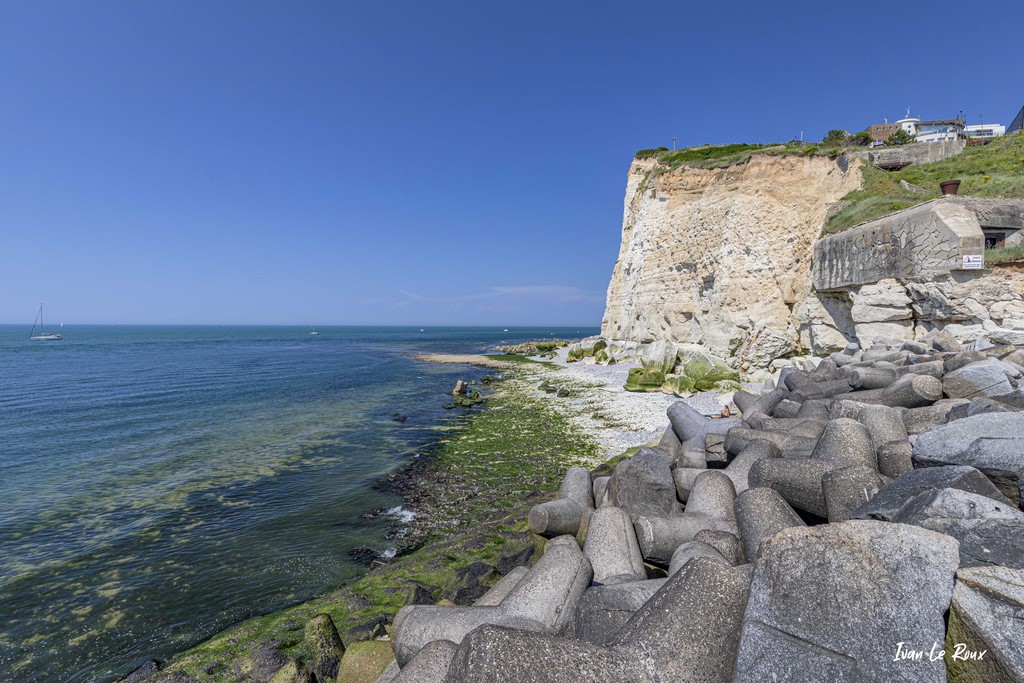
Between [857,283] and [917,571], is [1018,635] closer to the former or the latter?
[917,571]

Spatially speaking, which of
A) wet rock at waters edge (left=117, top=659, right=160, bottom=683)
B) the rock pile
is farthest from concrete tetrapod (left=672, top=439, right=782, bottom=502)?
wet rock at waters edge (left=117, top=659, right=160, bottom=683)

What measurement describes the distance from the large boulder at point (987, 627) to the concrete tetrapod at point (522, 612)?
113 inches

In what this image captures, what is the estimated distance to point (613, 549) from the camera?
579cm

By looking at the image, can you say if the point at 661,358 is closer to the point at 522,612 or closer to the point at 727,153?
the point at 727,153

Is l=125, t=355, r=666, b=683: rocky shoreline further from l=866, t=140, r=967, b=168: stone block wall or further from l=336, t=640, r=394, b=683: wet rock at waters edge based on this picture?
l=866, t=140, r=967, b=168: stone block wall

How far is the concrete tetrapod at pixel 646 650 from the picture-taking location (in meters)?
2.96

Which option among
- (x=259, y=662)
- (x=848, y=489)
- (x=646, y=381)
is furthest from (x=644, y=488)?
(x=646, y=381)

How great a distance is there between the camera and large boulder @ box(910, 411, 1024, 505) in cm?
411

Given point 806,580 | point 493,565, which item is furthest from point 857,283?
point 806,580

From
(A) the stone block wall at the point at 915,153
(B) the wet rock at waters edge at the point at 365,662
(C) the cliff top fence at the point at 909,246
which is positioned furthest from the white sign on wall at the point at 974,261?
(A) the stone block wall at the point at 915,153

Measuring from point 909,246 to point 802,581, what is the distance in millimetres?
18453

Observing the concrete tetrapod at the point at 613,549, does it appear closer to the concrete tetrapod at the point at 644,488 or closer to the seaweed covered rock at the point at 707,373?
the concrete tetrapod at the point at 644,488

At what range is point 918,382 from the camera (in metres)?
7.76

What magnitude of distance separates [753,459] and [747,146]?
3534 cm
